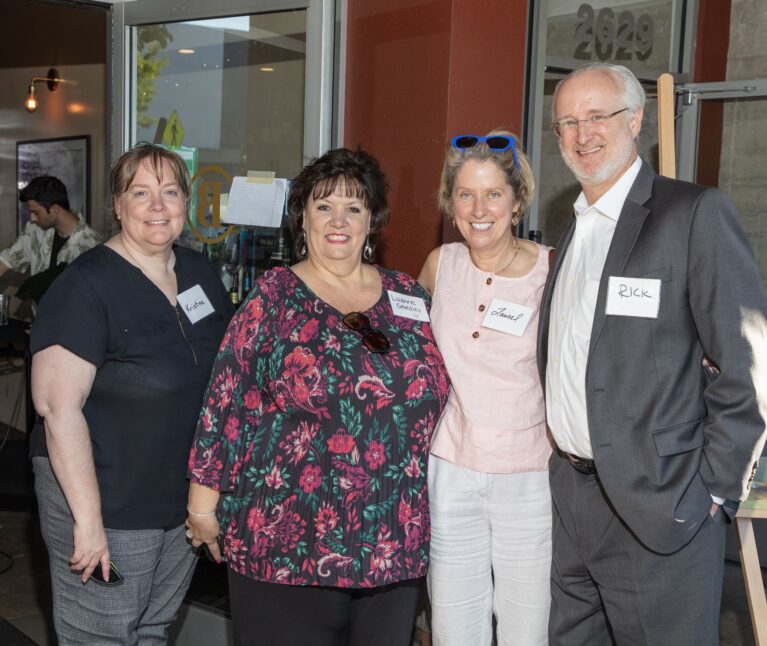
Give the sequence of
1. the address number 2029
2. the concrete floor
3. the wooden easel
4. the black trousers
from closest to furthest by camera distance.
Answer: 1. the black trousers
2. the wooden easel
3. the concrete floor
4. the address number 2029

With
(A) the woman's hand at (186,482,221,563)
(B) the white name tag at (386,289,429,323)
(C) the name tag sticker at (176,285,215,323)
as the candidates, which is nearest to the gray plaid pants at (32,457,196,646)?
(A) the woman's hand at (186,482,221,563)

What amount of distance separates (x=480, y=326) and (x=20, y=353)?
4973 mm

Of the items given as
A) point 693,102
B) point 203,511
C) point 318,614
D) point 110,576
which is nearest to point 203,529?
point 203,511

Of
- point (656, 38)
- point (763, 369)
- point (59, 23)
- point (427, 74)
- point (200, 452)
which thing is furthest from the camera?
point (59, 23)

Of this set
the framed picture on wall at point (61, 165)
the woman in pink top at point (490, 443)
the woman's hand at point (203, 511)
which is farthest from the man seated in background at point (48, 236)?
the woman in pink top at point (490, 443)

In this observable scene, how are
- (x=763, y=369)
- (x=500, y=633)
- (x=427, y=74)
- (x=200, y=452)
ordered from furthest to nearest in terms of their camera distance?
(x=427, y=74), (x=500, y=633), (x=200, y=452), (x=763, y=369)

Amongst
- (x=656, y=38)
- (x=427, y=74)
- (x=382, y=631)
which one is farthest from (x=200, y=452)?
(x=656, y=38)

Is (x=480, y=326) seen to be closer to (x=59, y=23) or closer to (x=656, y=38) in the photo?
(x=656, y=38)

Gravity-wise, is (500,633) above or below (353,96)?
below

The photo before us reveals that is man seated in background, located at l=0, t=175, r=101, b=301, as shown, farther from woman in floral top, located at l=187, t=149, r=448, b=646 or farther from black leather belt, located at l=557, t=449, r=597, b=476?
black leather belt, located at l=557, t=449, r=597, b=476

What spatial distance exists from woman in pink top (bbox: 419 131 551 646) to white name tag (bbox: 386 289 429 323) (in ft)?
0.20

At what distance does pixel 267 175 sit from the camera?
332cm

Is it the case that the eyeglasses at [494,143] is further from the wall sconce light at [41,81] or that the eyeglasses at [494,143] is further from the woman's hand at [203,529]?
the wall sconce light at [41,81]

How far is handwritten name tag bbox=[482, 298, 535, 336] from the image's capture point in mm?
2307
